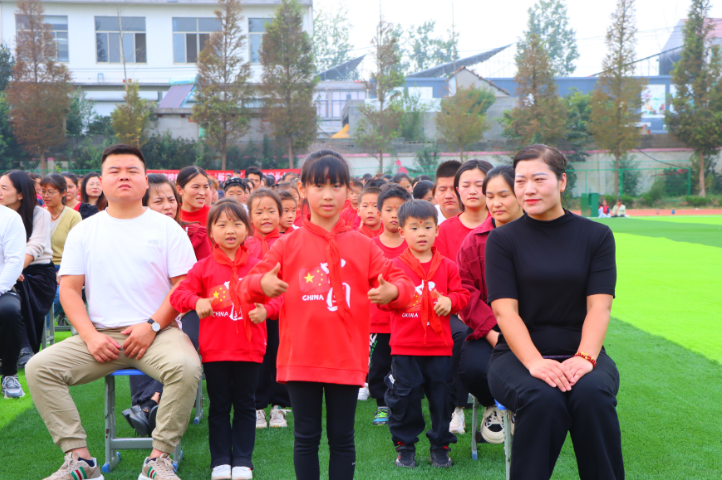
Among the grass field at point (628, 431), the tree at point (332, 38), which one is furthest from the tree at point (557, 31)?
the grass field at point (628, 431)

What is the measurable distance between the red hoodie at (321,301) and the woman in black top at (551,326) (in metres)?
0.60

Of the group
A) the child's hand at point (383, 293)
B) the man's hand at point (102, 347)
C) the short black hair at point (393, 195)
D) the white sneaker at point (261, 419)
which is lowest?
the white sneaker at point (261, 419)

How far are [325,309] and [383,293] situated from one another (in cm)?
31

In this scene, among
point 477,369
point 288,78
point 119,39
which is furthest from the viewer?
point 119,39

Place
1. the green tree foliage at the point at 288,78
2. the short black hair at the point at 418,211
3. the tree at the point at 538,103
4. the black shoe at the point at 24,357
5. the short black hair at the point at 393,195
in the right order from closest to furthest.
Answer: the short black hair at the point at 418,211
the short black hair at the point at 393,195
the black shoe at the point at 24,357
the green tree foliage at the point at 288,78
the tree at the point at 538,103

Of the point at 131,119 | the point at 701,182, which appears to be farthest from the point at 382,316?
the point at 701,182

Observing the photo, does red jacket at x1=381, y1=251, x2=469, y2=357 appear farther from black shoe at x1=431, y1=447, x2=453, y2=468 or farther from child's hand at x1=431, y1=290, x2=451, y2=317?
black shoe at x1=431, y1=447, x2=453, y2=468

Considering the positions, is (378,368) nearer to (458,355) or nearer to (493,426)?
(458,355)

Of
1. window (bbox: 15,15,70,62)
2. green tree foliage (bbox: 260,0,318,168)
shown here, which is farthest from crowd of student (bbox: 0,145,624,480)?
window (bbox: 15,15,70,62)

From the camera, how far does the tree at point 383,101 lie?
106 ft

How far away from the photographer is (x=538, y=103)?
3228 cm

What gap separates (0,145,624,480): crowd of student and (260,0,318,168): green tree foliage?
86.3 feet

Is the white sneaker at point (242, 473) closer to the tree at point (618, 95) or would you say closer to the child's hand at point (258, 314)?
the child's hand at point (258, 314)

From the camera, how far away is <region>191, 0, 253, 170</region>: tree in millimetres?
29469
